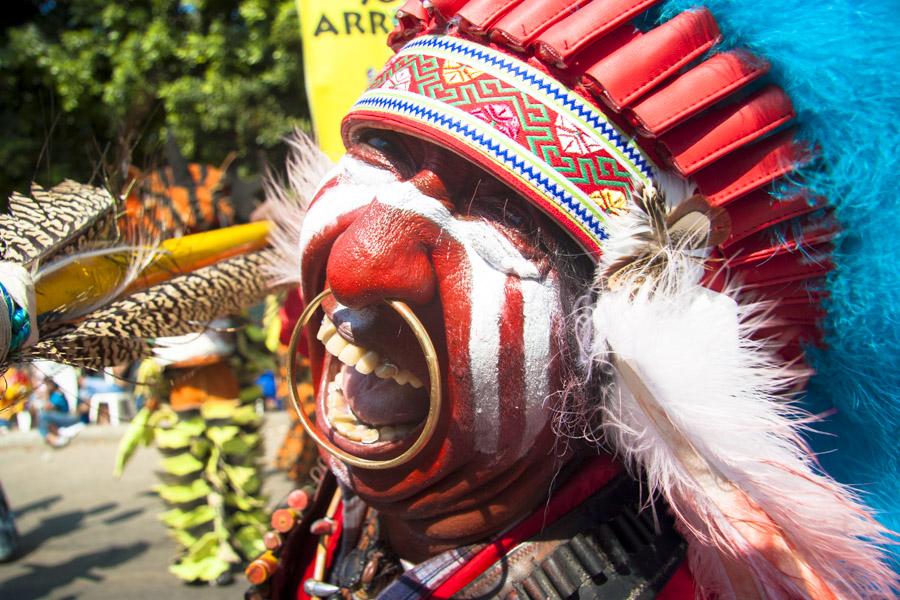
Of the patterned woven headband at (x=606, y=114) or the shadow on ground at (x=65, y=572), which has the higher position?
the patterned woven headband at (x=606, y=114)

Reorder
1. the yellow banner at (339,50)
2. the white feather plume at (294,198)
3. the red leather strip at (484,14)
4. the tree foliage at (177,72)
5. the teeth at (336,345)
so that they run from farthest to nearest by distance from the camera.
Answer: the tree foliage at (177,72)
the yellow banner at (339,50)
the white feather plume at (294,198)
the teeth at (336,345)
the red leather strip at (484,14)

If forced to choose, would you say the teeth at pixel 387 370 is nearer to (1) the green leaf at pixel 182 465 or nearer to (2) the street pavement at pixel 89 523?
(1) the green leaf at pixel 182 465

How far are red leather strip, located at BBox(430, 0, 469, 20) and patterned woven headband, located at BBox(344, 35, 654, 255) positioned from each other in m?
0.14

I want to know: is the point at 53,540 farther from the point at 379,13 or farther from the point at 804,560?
the point at 804,560

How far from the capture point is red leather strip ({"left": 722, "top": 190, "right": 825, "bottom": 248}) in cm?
125

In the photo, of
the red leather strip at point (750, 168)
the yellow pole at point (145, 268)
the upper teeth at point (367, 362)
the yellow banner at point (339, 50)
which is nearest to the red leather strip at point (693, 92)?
the red leather strip at point (750, 168)

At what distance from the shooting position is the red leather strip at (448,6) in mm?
1376

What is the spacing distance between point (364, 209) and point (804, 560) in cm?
99

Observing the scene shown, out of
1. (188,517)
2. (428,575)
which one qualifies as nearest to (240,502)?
(188,517)

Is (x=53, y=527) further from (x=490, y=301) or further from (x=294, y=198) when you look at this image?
(x=490, y=301)

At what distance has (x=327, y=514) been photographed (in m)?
1.91

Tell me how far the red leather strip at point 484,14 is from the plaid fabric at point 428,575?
3.36 feet

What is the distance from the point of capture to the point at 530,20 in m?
1.26

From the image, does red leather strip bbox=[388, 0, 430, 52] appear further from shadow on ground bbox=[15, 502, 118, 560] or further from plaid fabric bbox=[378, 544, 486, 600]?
shadow on ground bbox=[15, 502, 118, 560]
